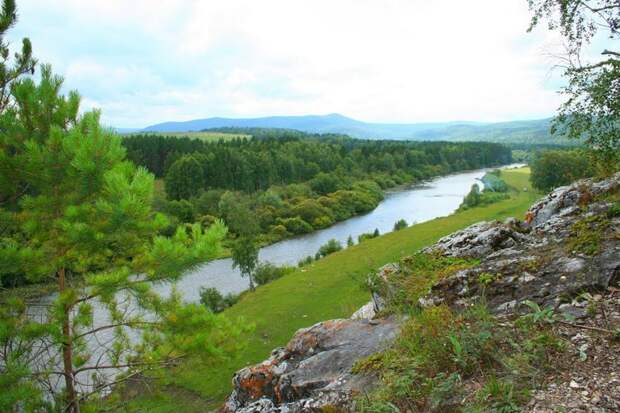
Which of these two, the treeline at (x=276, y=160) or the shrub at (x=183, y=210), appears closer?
the shrub at (x=183, y=210)

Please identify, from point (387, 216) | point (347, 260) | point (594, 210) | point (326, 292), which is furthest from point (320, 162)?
point (594, 210)

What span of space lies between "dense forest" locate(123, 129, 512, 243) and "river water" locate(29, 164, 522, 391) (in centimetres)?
372

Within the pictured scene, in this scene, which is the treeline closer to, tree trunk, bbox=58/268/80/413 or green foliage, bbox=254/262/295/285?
green foliage, bbox=254/262/295/285

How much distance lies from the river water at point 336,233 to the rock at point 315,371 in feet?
10.1

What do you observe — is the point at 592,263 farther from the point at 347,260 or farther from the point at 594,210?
the point at 347,260

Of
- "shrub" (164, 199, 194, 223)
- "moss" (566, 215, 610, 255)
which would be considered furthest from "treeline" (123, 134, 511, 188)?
"moss" (566, 215, 610, 255)

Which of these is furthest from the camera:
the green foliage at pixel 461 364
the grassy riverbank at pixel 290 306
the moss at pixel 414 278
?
the grassy riverbank at pixel 290 306

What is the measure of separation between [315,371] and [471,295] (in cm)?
305

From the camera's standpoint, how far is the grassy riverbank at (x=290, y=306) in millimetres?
16219

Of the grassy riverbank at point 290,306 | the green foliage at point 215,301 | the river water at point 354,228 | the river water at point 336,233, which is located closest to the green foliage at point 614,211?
the grassy riverbank at point 290,306

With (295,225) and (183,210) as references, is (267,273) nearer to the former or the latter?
(295,225)

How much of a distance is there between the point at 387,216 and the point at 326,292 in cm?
4575

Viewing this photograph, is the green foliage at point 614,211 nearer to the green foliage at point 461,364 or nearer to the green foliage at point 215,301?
the green foliage at point 461,364

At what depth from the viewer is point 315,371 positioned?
24.5ft
